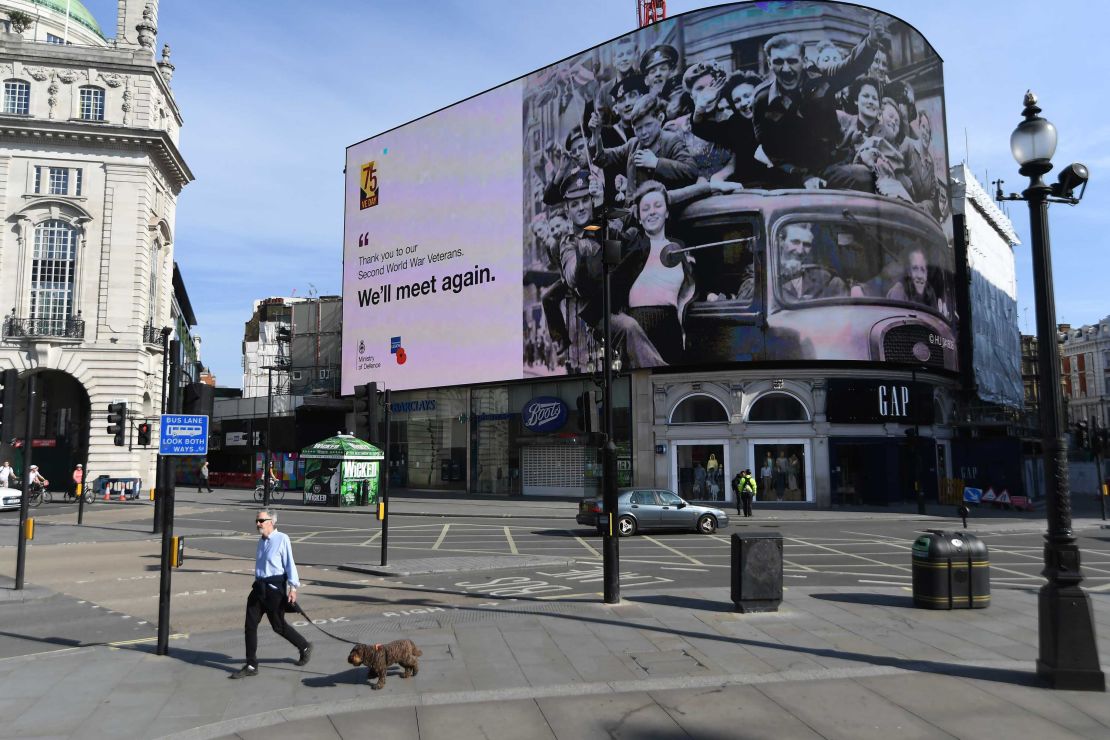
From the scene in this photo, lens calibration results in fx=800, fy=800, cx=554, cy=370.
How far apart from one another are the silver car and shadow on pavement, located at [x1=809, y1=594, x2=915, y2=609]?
11.3 m

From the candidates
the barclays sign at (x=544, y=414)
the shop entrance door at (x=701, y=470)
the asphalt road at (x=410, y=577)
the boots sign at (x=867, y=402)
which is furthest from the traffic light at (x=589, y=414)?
the barclays sign at (x=544, y=414)

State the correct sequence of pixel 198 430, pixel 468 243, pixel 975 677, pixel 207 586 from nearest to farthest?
pixel 975 677, pixel 198 430, pixel 207 586, pixel 468 243

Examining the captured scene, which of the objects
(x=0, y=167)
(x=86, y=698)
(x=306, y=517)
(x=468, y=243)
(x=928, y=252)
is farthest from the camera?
(x=468, y=243)

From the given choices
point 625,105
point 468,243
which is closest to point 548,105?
point 625,105

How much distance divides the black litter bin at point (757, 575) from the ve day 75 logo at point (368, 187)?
5000cm

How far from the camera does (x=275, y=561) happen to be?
28.5 feet

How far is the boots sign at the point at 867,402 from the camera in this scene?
39.3 m

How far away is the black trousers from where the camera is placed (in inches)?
335

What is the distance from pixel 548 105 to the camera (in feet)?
155

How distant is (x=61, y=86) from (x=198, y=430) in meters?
46.1

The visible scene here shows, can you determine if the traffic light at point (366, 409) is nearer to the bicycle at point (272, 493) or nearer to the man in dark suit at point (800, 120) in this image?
the bicycle at point (272, 493)

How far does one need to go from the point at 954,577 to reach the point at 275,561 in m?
Result: 9.63

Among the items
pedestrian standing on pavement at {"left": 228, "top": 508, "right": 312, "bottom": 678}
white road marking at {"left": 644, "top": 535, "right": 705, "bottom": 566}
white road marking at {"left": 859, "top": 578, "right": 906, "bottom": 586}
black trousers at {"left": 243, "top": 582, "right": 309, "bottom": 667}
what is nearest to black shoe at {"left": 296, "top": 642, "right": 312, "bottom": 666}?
pedestrian standing on pavement at {"left": 228, "top": 508, "right": 312, "bottom": 678}

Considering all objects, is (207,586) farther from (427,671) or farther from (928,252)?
(928,252)
